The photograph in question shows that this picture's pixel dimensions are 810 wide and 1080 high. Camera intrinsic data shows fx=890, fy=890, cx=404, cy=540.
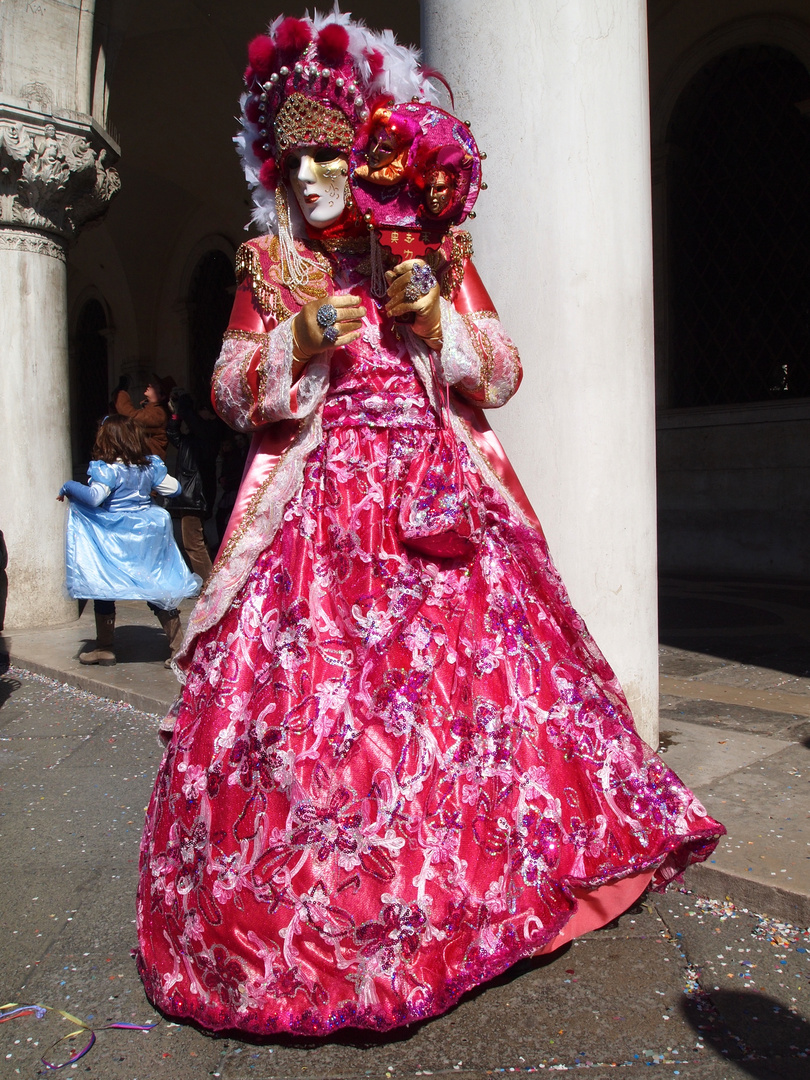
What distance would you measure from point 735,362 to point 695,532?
162cm

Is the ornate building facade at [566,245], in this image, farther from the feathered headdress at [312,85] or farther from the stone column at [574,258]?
the feathered headdress at [312,85]

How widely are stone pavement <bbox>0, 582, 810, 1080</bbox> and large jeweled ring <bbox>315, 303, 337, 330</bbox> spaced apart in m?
1.38

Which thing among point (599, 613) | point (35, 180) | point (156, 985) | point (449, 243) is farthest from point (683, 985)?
point (35, 180)

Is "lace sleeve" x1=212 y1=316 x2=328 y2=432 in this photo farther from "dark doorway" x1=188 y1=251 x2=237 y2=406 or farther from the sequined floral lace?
"dark doorway" x1=188 y1=251 x2=237 y2=406

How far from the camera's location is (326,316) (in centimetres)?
184

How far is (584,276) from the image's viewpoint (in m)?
2.81

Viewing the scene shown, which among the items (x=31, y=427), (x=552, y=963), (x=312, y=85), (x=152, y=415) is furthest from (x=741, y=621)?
(x=31, y=427)

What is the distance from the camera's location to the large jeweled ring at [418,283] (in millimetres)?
1885

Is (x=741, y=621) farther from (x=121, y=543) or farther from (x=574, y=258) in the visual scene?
A: (x=121, y=543)

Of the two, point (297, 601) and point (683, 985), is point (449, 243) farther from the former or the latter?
point (683, 985)

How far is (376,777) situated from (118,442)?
4.10 m

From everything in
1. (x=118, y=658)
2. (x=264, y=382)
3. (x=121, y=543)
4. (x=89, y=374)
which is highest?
(x=89, y=374)

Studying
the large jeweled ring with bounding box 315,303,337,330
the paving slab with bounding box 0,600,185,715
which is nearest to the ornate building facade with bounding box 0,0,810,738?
the paving slab with bounding box 0,600,185,715

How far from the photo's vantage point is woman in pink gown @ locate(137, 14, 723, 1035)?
1.61m
